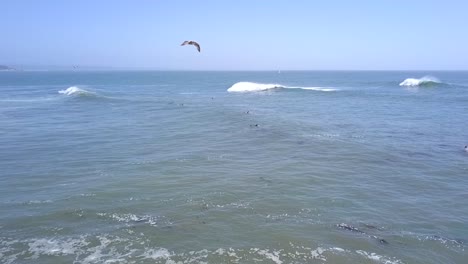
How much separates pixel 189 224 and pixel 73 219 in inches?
185

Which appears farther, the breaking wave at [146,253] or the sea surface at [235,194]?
the sea surface at [235,194]

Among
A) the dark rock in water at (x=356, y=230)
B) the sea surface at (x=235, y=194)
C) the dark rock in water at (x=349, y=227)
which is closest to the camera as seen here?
the sea surface at (x=235, y=194)

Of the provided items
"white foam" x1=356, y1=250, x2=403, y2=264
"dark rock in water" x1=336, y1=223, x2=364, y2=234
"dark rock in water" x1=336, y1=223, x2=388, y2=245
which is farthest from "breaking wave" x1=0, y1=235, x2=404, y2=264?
"dark rock in water" x1=336, y1=223, x2=364, y2=234

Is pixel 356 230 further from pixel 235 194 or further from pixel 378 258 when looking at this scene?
pixel 235 194

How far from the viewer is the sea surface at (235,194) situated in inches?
536

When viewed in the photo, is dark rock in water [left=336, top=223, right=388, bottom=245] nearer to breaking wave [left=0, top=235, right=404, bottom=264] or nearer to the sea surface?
the sea surface

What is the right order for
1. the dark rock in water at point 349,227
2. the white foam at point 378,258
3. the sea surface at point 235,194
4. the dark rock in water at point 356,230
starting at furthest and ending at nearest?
the dark rock in water at point 349,227 → the dark rock in water at point 356,230 → the sea surface at point 235,194 → the white foam at point 378,258

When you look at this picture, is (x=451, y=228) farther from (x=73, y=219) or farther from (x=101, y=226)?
(x=73, y=219)

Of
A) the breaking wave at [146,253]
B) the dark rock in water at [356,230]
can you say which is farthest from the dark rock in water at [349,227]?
the breaking wave at [146,253]

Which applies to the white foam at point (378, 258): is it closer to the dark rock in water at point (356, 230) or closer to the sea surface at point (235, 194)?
the sea surface at point (235, 194)

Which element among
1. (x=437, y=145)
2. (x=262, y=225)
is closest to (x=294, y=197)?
(x=262, y=225)

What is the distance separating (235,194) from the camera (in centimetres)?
1861

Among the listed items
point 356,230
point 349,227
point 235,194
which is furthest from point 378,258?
point 235,194

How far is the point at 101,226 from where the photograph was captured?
15.3 metres
